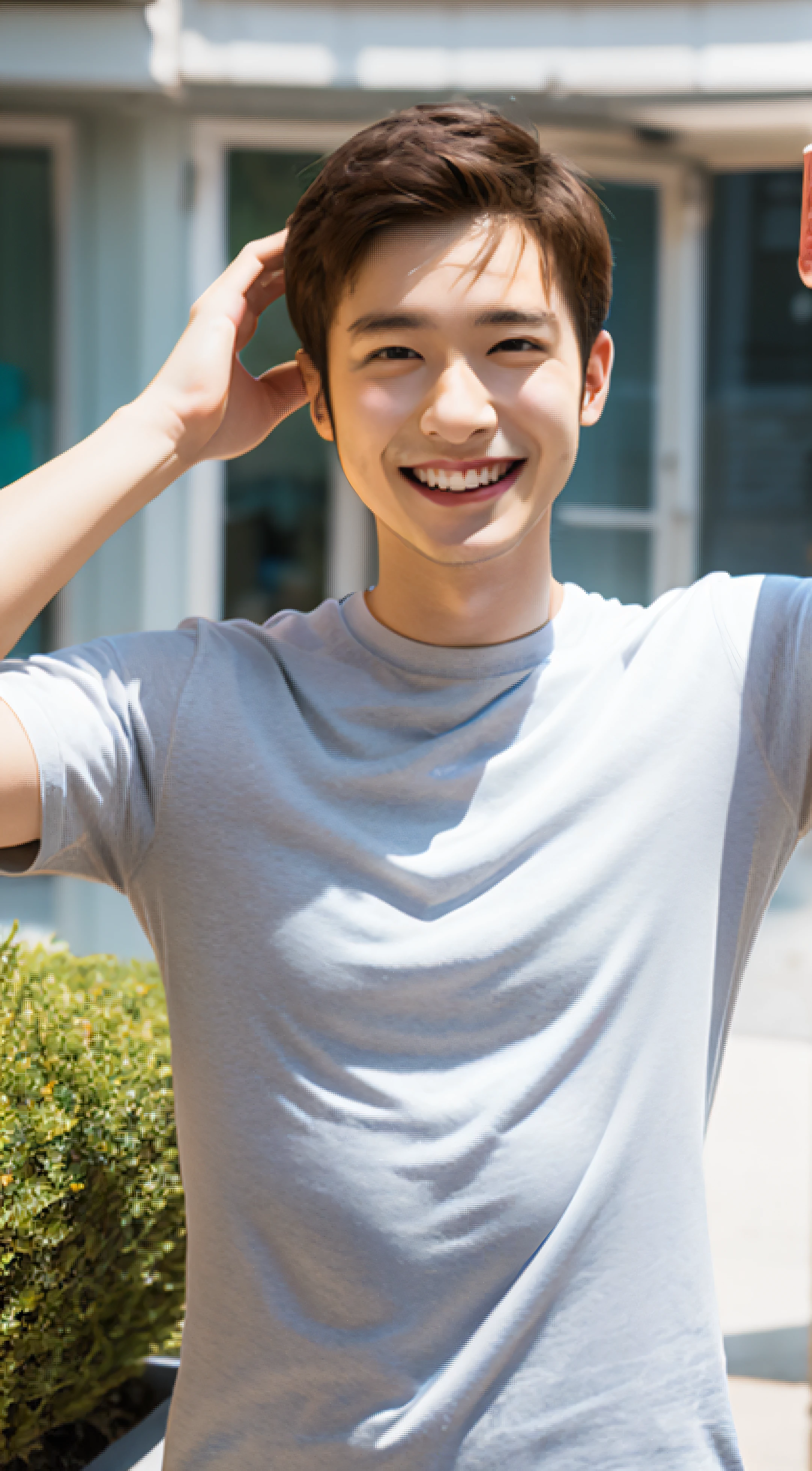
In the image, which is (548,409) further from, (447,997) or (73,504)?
(447,997)

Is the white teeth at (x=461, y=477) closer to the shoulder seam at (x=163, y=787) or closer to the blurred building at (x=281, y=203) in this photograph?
the shoulder seam at (x=163, y=787)

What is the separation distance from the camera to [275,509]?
5.20m

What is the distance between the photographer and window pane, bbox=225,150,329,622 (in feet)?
16.1

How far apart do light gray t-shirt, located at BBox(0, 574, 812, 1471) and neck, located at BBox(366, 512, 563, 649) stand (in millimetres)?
23

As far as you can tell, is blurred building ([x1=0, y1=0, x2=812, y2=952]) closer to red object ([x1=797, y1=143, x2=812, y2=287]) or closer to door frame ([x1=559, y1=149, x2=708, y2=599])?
door frame ([x1=559, y1=149, x2=708, y2=599])

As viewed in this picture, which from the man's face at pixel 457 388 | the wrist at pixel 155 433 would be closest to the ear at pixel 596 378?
the man's face at pixel 457 388

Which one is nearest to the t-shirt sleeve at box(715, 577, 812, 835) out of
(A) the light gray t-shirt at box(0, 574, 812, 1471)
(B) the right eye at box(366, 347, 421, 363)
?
(A) the light gray t-shirt at box(0, 574, 812, 1471)

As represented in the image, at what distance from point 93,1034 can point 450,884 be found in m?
0.87

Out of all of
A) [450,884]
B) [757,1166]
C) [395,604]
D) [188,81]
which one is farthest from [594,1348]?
[188,81]

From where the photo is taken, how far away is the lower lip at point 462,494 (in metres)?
1.33

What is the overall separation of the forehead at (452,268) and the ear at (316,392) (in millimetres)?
152

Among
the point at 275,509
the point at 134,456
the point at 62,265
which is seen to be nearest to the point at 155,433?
the point at 134,456

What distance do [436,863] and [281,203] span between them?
4.04 metres

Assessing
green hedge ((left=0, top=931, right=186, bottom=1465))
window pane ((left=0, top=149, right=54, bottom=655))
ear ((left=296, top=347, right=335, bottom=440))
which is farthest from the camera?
window pane ((left=0, top=149, right=54, bottom=655))
